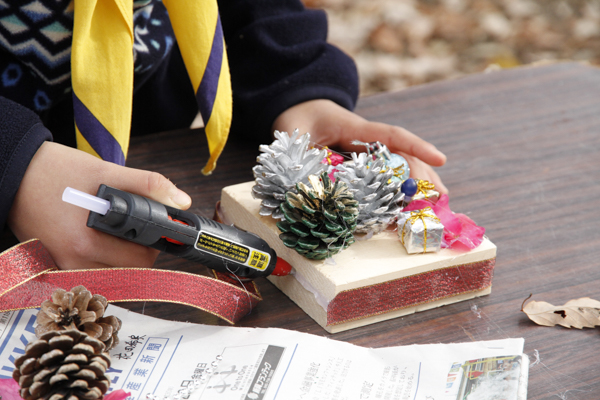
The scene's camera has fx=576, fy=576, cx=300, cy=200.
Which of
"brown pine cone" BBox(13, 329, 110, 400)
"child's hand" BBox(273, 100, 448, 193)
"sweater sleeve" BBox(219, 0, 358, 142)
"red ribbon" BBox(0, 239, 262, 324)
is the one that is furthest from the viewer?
"sweater sleeve" BBox(219, 0, 358, 142)

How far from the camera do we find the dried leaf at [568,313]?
0.58 metres

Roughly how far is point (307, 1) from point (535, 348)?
7.76ft

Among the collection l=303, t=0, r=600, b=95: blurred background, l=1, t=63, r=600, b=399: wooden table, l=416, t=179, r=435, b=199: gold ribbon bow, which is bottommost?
l=303, t=0, r=600, b=95: blurred background

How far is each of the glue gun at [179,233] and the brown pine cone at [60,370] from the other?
131 millimetres

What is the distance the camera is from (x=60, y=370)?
0.43m

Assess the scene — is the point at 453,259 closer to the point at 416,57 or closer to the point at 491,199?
the point at 491,199

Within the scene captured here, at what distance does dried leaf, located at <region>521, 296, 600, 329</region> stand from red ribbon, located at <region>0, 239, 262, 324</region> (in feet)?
0.99

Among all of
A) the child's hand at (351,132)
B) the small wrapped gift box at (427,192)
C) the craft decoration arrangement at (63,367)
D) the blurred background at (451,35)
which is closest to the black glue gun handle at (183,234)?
the craft decoration arrangement at (63,367)

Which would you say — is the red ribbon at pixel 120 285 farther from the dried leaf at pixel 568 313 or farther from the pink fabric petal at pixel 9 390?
the dried leaf at pixel 568 313

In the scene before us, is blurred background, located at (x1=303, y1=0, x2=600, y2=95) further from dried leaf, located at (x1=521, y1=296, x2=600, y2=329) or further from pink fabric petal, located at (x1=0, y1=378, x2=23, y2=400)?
pink fabric petal, located at (x1=0, y1=378, x2=23, y2=400)

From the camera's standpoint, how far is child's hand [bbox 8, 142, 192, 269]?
1.96ft

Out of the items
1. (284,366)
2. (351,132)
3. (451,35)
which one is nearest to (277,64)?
(351,132)

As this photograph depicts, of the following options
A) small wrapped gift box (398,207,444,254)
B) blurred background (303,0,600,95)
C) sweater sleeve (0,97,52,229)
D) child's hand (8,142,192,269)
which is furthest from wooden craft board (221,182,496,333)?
blurred background (303,0,600,95)

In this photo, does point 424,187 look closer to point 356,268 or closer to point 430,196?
point 430,196
